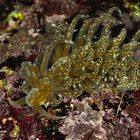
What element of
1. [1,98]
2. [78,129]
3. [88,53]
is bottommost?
[78,129]

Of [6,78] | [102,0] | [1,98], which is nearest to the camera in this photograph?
[1,98]

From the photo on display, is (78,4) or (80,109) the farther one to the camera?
(78,4)

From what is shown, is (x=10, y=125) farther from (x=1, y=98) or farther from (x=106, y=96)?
(x=106, y=96)

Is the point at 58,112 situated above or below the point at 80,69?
below

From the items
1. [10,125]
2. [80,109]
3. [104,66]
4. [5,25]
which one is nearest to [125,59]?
[104,66]

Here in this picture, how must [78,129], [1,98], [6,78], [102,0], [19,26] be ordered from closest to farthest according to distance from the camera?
1. [78,129]
2. [1,98]
3. [6,78]
4. [19,26]
5. [102,0]

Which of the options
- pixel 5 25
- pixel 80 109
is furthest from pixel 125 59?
pixel 5 25

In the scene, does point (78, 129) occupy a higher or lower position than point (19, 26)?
lower
